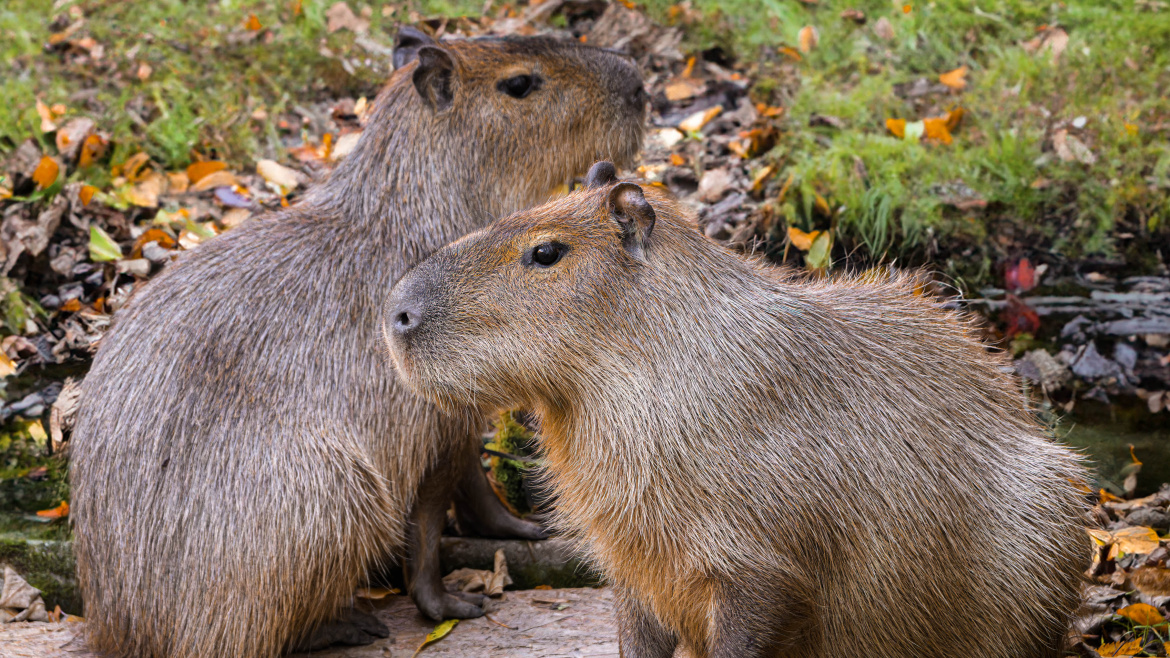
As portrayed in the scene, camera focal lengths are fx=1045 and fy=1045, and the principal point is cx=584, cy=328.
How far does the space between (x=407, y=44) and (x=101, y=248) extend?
206cm

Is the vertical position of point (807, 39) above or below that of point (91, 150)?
above

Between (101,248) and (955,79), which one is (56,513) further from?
(955,79)

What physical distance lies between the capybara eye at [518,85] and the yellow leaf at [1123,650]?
295 cm

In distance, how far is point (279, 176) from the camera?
6156mm

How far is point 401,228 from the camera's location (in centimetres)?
403

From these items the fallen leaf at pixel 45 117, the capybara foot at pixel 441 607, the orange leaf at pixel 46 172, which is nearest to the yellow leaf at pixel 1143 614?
the capybara foot at pixel 441 607

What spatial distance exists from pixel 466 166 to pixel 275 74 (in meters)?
3.58

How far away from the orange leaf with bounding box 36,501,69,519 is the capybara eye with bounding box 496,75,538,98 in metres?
2.61

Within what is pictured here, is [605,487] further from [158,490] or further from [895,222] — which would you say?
[895,222]

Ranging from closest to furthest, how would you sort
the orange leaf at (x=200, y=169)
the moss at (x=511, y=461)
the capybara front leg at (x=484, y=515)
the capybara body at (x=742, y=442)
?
1. the capybara body at (x=742, y=442)
2. the capybara front leg at (x=484, y=515)
3. the moss at (x=511, y=461)
4. the orange leaf at (x=200, y=169)

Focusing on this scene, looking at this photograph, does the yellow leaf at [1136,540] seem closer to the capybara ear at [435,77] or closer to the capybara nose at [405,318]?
the capybara nose at [405,318]

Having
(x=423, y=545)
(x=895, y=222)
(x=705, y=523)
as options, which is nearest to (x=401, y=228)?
(x=423, y=545)

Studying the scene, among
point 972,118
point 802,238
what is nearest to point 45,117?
point 802,238

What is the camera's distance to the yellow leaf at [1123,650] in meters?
3.63
